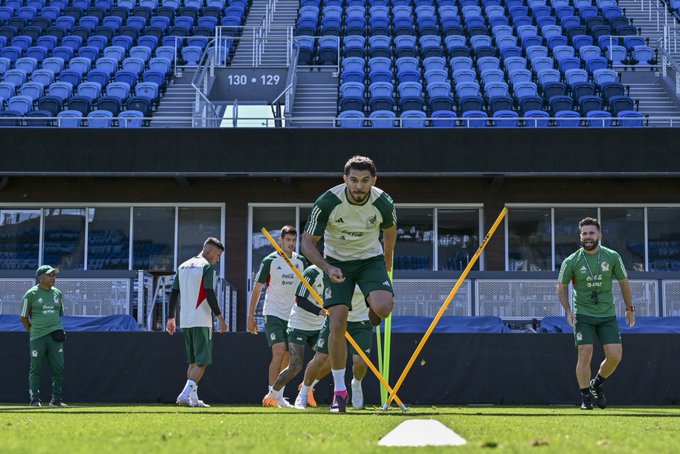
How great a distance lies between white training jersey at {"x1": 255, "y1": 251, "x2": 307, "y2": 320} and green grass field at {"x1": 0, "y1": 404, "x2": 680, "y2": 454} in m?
4.45

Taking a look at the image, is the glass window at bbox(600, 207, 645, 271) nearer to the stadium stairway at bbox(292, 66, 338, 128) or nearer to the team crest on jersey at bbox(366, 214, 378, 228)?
the stadium stairway at bbox(292, 66, 338, 128)

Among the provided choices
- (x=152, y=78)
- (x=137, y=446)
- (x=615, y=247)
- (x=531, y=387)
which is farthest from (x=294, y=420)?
(x=152, y=78)

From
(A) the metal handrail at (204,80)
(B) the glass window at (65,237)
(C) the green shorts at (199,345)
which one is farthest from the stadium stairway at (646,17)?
(C) the green shorts at (199,345)

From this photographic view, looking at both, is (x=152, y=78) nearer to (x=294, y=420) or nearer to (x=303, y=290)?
(x=303, y=290)

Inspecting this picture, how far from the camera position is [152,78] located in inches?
1080

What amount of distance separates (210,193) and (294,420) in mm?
14148

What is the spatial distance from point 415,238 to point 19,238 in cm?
838

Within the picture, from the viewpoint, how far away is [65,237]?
22.8m

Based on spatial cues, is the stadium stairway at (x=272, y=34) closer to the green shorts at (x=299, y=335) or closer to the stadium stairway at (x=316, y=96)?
the stadium stairway at (x=316, y=96)

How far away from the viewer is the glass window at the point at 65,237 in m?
22.8

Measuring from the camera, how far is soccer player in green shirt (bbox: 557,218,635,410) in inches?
482

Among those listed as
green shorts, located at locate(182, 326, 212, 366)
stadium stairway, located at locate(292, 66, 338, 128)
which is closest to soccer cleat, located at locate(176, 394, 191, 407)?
green shorts, located at locate(182, 326, 212, 366)

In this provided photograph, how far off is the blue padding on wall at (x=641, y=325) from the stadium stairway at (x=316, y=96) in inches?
340

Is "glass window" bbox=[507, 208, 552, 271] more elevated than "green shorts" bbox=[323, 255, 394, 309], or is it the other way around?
"glass window" bbox=[507, 208, 552, 271]
